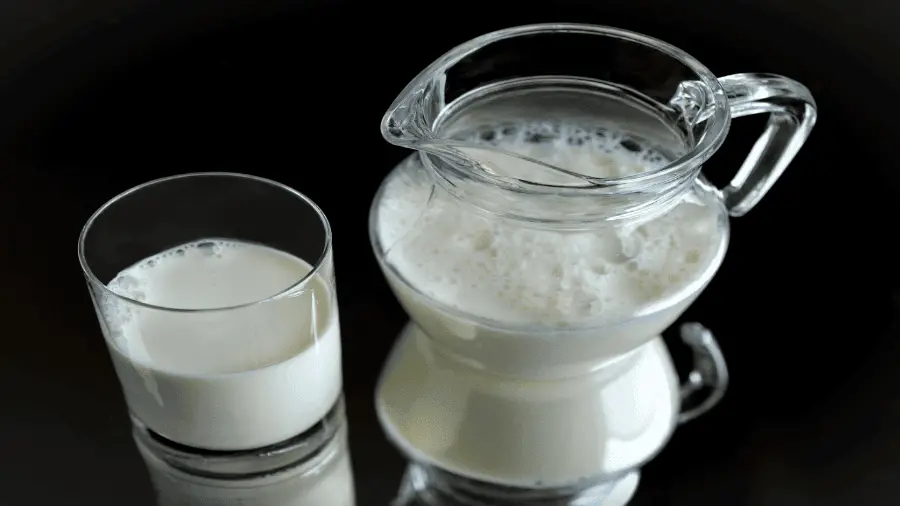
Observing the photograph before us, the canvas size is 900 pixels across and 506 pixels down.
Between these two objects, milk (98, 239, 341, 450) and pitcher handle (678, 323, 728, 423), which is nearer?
milk (98, 239, 341, 450)

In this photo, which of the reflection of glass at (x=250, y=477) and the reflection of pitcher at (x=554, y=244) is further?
the reflection of glass at (x=250, y=477)

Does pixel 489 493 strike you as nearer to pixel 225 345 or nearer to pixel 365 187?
pixel 225 345


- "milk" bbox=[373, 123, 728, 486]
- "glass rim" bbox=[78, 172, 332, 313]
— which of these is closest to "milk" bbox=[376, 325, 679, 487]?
"milk" bbox=[373, 123, 728, 486]

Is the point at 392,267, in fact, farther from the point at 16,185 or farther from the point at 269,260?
the point at 16,185

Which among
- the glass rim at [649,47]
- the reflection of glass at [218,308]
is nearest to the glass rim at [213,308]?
the reflection of glass at [218,308]

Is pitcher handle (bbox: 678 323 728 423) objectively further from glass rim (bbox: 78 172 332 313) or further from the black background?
glass rim (bbox: 78 172 332 313)

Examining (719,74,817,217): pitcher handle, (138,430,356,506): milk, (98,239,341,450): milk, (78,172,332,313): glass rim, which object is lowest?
(138,430,356,506): milk

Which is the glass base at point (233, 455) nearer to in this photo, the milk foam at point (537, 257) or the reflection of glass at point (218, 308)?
the reflection of glass at point (218, 308)
